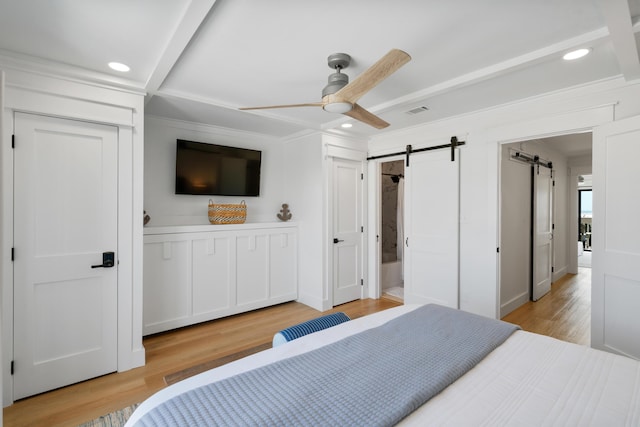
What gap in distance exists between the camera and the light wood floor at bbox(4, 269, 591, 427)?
6.59 ft

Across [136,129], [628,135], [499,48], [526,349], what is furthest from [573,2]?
[136,129]

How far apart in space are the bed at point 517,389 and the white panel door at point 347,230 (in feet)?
8.04

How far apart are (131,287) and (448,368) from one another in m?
2.44

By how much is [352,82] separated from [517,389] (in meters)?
1.74

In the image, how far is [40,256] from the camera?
84.7 inches

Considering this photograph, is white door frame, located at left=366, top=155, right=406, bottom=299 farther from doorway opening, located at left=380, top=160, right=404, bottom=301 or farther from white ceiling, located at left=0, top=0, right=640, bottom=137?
white ceiling, located at left=0, top=0, right=640, bottom=137

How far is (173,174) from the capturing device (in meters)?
3.54

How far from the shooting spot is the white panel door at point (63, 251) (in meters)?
2.10

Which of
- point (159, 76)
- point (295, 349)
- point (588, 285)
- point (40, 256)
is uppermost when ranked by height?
point (159, 76)

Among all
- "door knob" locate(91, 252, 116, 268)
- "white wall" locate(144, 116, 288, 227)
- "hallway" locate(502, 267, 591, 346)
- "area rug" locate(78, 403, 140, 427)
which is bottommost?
"area rug" locate(78, 403, 140, 427)

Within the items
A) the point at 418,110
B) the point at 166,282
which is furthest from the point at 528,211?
the point at 166,282

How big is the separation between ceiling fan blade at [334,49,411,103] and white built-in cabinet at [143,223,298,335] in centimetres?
222

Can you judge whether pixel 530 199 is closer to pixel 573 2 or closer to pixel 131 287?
pixel 573 2

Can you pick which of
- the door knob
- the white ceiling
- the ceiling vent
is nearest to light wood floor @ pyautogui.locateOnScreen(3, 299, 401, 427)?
the door knob
